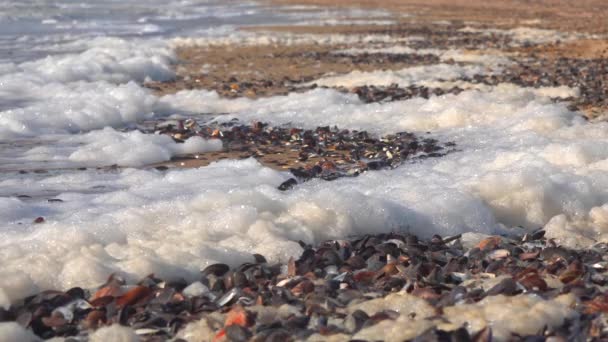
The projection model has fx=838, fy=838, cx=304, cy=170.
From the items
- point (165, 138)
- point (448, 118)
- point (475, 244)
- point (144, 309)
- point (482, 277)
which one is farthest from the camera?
point (448, 118)

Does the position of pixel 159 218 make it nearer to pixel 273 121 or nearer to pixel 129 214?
pixel 129 214

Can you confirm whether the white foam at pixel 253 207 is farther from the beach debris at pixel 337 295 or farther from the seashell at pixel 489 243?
the seashell at pixel 489 243

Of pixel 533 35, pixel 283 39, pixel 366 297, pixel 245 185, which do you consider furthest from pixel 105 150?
pixel 533 35

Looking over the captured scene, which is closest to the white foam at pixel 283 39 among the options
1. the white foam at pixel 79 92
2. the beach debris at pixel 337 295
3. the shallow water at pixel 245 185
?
the white foam at pixel 79 92

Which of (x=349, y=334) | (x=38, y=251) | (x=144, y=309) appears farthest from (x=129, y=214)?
(x=349, y=334)

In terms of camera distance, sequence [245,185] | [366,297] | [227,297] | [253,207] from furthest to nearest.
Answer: [245,185] < [253,207] < [227,297] < [366,297]

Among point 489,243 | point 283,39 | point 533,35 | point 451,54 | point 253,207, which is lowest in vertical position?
point 533,35

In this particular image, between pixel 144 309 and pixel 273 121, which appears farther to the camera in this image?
pixel 273 121

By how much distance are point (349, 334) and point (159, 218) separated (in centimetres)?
236

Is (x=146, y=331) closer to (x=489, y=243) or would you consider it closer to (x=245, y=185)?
(x=489, y=243)

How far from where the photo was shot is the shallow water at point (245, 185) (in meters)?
5.62

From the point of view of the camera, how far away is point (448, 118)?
35.6 feet

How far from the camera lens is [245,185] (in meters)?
7.70

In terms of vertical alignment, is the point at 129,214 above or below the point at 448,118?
above
